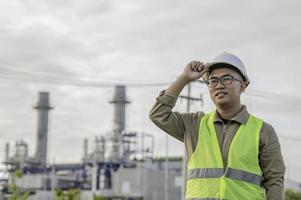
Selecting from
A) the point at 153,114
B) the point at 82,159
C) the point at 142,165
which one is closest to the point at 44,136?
the point at 82,159

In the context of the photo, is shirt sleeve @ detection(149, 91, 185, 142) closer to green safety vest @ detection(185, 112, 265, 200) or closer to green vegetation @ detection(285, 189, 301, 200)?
green safety vest @ detection(185, 112, 265, 200)

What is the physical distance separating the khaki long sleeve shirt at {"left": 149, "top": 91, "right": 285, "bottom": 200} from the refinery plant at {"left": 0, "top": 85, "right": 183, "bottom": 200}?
177ft

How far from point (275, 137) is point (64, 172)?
72441 millimetres

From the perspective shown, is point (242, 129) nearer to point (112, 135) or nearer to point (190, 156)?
point (190, 156)

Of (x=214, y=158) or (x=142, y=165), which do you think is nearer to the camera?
(x=214, y=158)

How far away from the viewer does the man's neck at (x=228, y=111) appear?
3516mm

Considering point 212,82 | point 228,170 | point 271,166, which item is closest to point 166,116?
point 212,82

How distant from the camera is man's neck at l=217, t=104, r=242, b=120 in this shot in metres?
3.52

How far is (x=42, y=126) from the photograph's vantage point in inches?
2660

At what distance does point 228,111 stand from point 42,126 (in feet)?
213

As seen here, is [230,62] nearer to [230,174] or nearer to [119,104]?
[230,174]

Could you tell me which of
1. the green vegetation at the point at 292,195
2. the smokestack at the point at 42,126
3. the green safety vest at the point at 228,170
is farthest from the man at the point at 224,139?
the smokestack at the point at 42,126

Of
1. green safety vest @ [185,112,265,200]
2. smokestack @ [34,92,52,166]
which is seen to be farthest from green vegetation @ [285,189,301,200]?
smokestack @ [34,92,52,166]

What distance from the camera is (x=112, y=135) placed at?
6406 cm
